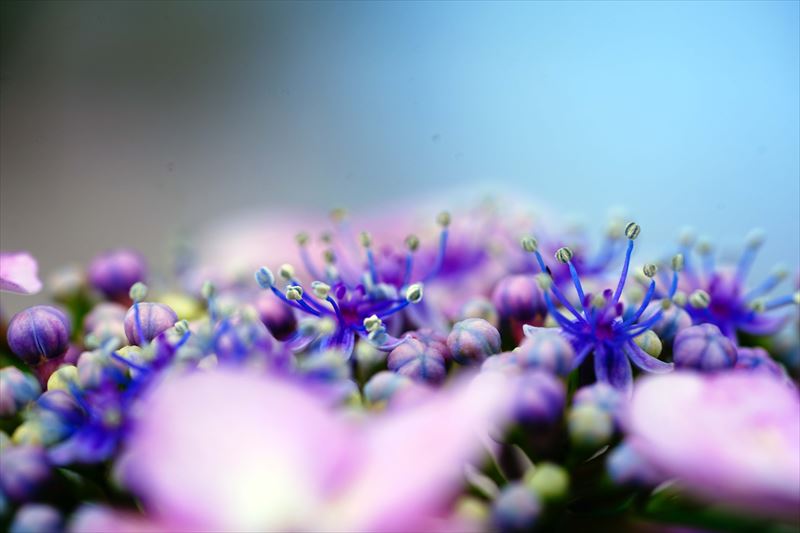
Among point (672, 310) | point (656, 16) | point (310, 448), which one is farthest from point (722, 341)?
point (656, 16)

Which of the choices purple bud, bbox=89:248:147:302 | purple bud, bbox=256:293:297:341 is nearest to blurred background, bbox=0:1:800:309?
purple bud, bbox=89:248:147:302

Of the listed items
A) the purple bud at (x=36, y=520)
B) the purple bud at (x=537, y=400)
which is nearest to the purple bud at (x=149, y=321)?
the purple bud at (x=36, y=520)

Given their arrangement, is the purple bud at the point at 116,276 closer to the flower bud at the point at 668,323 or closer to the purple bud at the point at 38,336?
the purple bud at the point at 38,336

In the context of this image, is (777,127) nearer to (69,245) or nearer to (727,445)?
(727,445)

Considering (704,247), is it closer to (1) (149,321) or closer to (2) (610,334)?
(2) (610,334)

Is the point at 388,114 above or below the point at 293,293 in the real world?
above

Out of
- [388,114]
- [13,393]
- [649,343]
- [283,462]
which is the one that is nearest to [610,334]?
Answer: [649,343]

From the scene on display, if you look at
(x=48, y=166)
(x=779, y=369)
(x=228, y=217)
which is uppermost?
(x=48, y=166)
